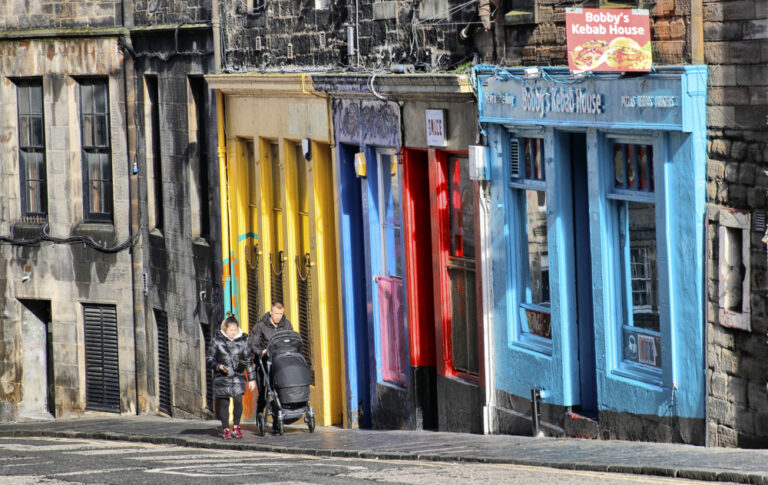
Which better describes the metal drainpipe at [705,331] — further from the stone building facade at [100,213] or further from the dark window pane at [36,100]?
the dark window pane at [36,100]

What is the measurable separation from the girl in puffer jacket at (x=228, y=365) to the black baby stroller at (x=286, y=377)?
0.31 m

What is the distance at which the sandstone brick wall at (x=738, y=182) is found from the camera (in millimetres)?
12633

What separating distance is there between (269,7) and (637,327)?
913cm

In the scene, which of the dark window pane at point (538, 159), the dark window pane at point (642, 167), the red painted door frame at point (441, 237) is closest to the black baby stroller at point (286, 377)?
the red painted door frame at point (441, 237)

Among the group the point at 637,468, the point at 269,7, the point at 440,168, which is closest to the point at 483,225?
the point at 440,168

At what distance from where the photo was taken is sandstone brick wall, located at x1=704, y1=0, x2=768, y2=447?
41.4 ft

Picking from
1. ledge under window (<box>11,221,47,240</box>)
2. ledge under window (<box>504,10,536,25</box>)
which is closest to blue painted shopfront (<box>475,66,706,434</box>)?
ledge under window (<box>504,10,536,25</box>)

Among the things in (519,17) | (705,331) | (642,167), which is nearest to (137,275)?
(519,17)

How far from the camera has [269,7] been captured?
21641mm

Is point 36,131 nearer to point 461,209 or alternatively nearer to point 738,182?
point 461,209

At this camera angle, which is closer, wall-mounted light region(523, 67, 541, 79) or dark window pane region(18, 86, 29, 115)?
wall-mounted light region(523, 67, 541, 79)

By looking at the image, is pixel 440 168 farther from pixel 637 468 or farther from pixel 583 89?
pixel 637 468

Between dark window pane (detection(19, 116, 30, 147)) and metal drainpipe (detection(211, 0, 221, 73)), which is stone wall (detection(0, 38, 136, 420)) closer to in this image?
dark window pane (detection(19, 116, 30, 147))

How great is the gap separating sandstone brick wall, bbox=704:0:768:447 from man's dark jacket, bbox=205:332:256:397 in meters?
6.48
